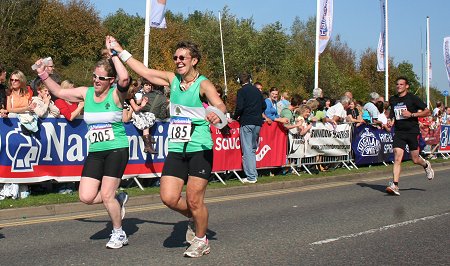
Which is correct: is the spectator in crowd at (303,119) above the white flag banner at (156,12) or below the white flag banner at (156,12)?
below

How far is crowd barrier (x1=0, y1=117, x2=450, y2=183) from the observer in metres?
10.7

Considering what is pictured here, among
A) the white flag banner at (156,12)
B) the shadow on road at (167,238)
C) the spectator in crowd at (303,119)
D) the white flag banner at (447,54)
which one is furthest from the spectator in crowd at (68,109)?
the white flag banner at (447,54)

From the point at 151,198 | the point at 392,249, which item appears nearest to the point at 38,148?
the point at 151,198

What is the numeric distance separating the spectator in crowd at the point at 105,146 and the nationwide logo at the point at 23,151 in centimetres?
385

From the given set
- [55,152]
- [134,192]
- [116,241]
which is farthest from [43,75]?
[134,192]

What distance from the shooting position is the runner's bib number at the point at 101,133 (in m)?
7.05

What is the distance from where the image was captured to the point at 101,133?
705 centimetres

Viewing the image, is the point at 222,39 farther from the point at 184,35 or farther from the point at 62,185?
the point at 62,185

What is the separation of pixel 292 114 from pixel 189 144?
1004 cm

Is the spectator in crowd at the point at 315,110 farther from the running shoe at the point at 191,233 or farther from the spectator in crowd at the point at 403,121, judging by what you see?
the running shoe at the point at 191,233

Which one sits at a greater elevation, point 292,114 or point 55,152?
point 292,114

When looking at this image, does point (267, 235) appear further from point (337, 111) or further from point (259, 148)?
point (337, 111)

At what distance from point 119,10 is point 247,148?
72.4m

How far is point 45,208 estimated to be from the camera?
32.5 feet
